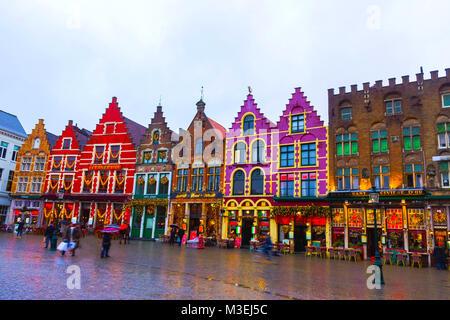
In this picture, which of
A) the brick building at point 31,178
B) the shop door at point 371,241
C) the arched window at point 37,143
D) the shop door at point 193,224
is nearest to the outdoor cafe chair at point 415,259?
the shop door at point 371,241

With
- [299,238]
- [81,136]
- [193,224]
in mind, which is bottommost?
[299,238]

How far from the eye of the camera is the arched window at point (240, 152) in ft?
107

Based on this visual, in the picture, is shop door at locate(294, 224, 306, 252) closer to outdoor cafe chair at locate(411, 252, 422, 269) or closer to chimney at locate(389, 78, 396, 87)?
outdoor cafe chair at locate(411, 252, 422, 269)

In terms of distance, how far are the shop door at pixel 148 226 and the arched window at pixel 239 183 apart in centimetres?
1015

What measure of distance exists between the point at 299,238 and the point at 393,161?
9.95 meters

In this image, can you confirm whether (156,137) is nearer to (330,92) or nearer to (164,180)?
(164,180)

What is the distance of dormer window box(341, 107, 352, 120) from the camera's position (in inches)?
1112

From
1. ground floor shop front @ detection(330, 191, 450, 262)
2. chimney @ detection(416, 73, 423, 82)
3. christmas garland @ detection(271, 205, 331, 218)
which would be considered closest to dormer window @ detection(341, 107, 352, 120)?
chimney @ detection(416, 73, 423, 82)

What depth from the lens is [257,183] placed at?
3125 cm

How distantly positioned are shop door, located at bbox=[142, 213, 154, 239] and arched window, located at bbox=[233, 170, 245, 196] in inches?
400

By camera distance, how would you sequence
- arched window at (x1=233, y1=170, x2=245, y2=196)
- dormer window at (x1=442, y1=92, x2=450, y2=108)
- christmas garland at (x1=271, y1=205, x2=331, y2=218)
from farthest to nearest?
arched window at (x1=233, y1=170, x2=245, y2=196), christmas garland at (x1=271, y1=205, x2=331, y2=218), dormer window at (x1=442, y1=92, x2=450, y2=108)

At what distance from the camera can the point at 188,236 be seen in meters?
33.4

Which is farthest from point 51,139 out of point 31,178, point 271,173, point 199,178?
point 271,173
